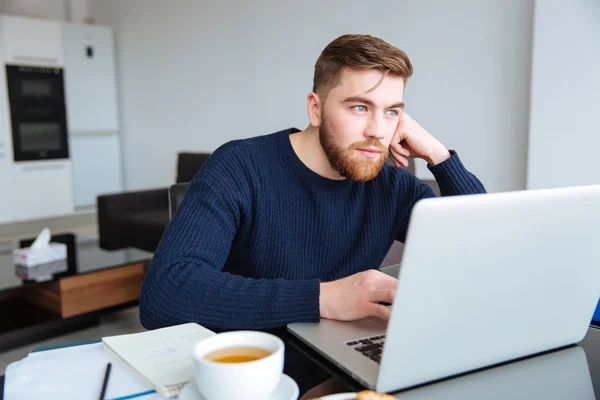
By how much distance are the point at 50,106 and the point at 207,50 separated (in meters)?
1.75

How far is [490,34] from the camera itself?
2719 millimetres

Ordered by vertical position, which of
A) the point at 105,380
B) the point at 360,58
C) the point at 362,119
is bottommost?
the point at 105,380

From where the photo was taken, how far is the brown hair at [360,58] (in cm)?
112

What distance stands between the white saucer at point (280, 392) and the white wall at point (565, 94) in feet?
7.12

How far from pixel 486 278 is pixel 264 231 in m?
0.66

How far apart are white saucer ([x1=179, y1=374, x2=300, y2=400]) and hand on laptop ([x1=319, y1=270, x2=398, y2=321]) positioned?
0.75 feet

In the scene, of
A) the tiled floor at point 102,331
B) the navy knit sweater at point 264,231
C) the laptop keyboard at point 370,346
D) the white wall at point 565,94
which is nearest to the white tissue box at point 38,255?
the tiled floor at point 102,331

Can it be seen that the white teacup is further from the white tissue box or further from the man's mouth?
the white tissue box

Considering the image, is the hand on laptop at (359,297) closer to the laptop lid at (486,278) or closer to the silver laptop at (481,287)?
the silver laptop at (481,287)

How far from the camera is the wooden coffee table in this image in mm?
2465

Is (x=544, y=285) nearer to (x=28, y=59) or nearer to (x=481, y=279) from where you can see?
(x=481, y=279)

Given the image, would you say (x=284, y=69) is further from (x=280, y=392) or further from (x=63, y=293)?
(x=280, y=392)

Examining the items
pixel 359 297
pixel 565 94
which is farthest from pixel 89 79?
pixel 359 297

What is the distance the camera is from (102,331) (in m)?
2.73
